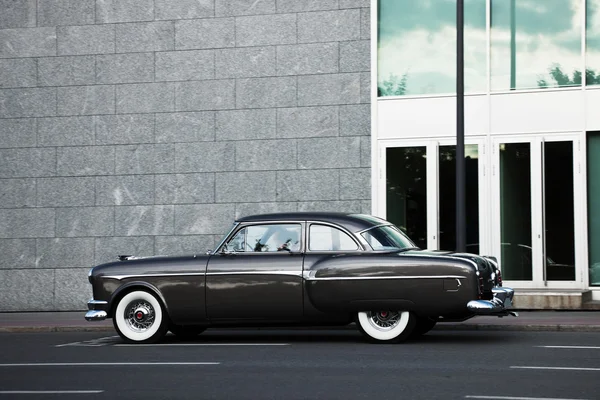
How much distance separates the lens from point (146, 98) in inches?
828

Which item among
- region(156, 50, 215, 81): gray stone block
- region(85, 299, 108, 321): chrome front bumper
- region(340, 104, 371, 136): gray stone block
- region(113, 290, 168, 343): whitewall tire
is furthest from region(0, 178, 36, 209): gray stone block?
region(113, 290, 168, 343): whitewall tire

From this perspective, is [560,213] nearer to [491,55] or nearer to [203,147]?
[491,55]

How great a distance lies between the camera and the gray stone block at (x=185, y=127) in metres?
20.7

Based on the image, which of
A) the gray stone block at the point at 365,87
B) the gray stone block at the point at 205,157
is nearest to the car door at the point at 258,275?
the gray stone block at the point at 365,87

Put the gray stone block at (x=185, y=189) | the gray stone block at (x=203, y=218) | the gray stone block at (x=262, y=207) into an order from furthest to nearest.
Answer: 1. the gray stone block at (x=185, y=189)
2. the gray stone block at (x=203, y=218)
3. the gray stone block at (x=262, y=207)

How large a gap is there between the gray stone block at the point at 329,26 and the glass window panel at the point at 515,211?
12.3 feet

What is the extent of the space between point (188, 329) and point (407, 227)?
7142 mm

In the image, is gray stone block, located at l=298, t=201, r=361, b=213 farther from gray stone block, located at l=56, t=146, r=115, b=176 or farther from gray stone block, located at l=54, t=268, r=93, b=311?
gray stone block, located at l=54, t=268, r=93, b=311

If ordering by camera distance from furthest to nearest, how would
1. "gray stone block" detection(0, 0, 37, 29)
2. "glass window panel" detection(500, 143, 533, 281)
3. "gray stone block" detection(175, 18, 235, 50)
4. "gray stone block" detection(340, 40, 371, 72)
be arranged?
"gray stone block" detection(0, 0, 37, 29), "gray stone block" detection(175, 18, 235, 50), "gray stone block" detection(340, 40, 371, 72), "glass window panel" detection(500, 143, 533, 281)

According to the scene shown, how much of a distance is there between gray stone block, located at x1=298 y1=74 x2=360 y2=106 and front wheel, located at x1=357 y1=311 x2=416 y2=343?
8460 mm

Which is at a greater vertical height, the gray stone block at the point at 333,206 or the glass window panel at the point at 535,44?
the glass window panel at the point at 535,44

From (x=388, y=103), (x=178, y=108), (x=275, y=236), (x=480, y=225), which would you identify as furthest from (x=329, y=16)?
(x=275, y=236)

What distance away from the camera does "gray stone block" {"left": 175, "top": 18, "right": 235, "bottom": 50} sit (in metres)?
20.7

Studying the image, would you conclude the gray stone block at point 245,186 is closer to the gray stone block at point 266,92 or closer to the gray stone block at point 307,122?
the gray stone block at point 307,122
